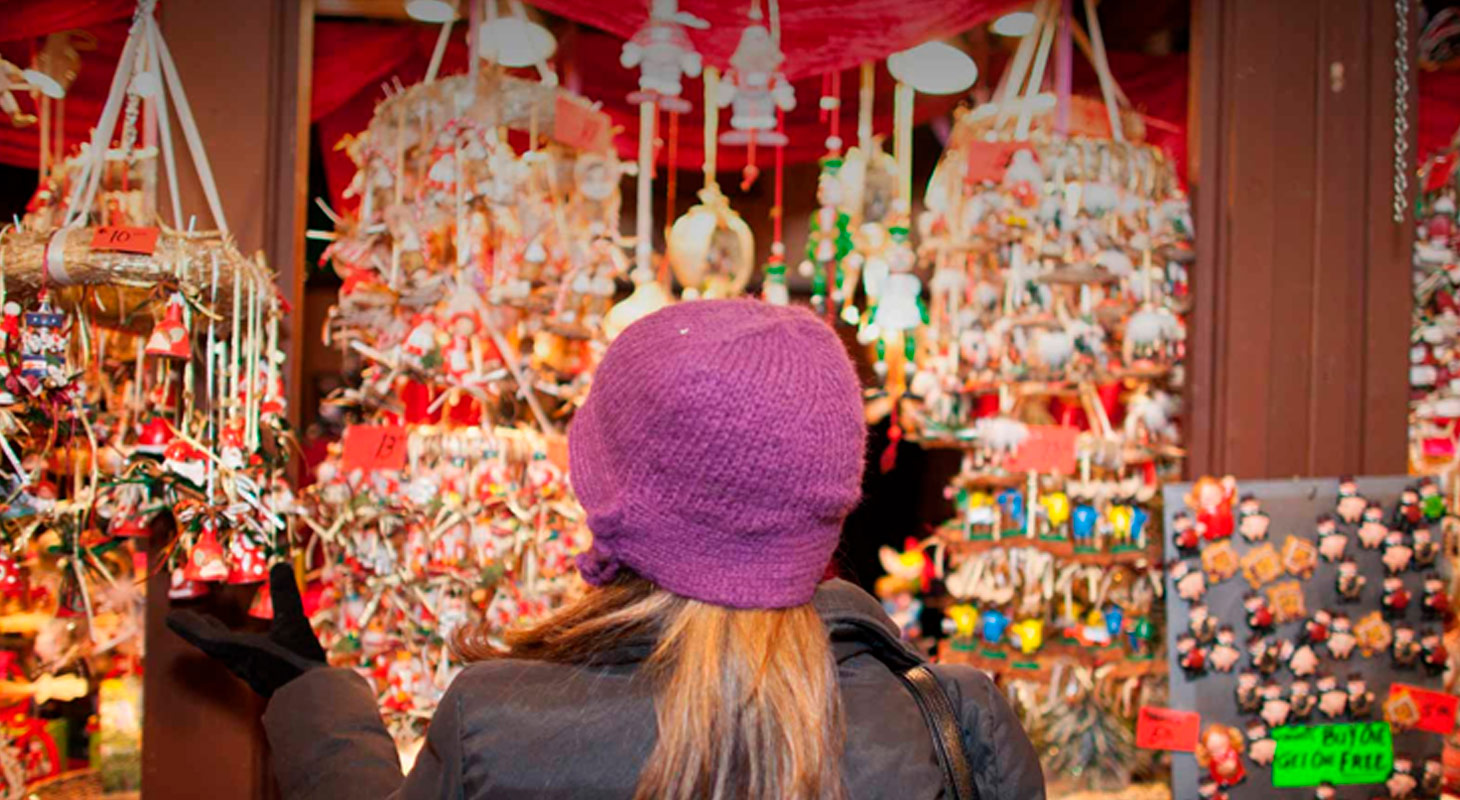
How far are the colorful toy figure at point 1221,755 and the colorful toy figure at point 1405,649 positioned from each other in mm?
336

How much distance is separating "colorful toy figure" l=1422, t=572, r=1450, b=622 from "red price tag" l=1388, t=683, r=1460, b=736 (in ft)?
0.44

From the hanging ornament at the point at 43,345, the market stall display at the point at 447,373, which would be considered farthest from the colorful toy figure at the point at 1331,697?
the hanging ornament at the point at 43,345

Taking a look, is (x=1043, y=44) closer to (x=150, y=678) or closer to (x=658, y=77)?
(x=658, y=77)

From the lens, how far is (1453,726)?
1850mm

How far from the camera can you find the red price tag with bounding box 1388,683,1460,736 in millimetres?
1830

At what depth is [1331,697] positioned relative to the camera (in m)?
1.83

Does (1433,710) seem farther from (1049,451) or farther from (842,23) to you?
(842,23)

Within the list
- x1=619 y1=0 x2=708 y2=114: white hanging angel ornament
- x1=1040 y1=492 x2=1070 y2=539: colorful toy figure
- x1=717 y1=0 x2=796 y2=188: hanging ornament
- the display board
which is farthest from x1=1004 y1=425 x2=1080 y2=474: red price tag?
x1=619 y1=0 x2=708 y2=114: white hanging angel ornament

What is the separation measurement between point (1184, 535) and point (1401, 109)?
3.10 ft

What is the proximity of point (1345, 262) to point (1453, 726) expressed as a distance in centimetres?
86

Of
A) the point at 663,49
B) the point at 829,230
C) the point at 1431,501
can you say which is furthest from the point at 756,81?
the point at 1431,501

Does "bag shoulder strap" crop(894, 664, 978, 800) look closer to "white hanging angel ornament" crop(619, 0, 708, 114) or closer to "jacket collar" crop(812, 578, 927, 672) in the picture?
"jacket collar" crop(812, 578, 927, 672)

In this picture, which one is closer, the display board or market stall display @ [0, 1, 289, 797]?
market stall display @ [0, 1, 289, 797]

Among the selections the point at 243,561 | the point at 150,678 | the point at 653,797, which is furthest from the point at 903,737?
the point at 150,678
